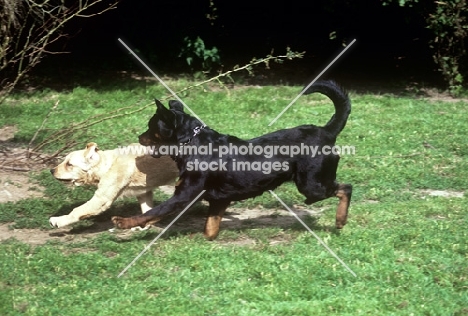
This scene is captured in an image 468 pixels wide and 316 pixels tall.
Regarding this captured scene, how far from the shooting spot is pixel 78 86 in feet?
43.5

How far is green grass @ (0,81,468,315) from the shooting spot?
543 cm

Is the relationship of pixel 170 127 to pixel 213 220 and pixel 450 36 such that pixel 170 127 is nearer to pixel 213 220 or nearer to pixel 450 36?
pixel 213 220

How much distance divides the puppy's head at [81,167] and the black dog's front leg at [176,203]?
3.14 ft

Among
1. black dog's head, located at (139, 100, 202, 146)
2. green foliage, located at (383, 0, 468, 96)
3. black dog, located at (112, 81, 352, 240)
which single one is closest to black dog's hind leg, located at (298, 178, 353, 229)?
black dog, located at (112, 81, 352, 240)

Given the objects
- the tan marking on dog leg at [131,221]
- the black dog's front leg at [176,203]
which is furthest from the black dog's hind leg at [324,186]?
the tan marking on dog leg at [131,221]

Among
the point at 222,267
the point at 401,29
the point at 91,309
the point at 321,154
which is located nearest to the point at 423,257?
the point at 321,154

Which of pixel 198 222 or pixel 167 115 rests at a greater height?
pixel 167 115

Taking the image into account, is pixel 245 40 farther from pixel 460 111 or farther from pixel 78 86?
pixel 460 111

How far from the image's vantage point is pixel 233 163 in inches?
263

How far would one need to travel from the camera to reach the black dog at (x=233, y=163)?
21.6 feet

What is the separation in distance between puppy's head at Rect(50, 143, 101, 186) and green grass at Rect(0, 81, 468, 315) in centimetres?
55

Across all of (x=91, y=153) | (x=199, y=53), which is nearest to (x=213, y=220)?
(x=91, y=153)

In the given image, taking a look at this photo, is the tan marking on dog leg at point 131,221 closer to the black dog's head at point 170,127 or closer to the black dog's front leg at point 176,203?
the black dog's front leg at point 176,203

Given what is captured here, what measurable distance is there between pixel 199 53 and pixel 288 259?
27.6ft
